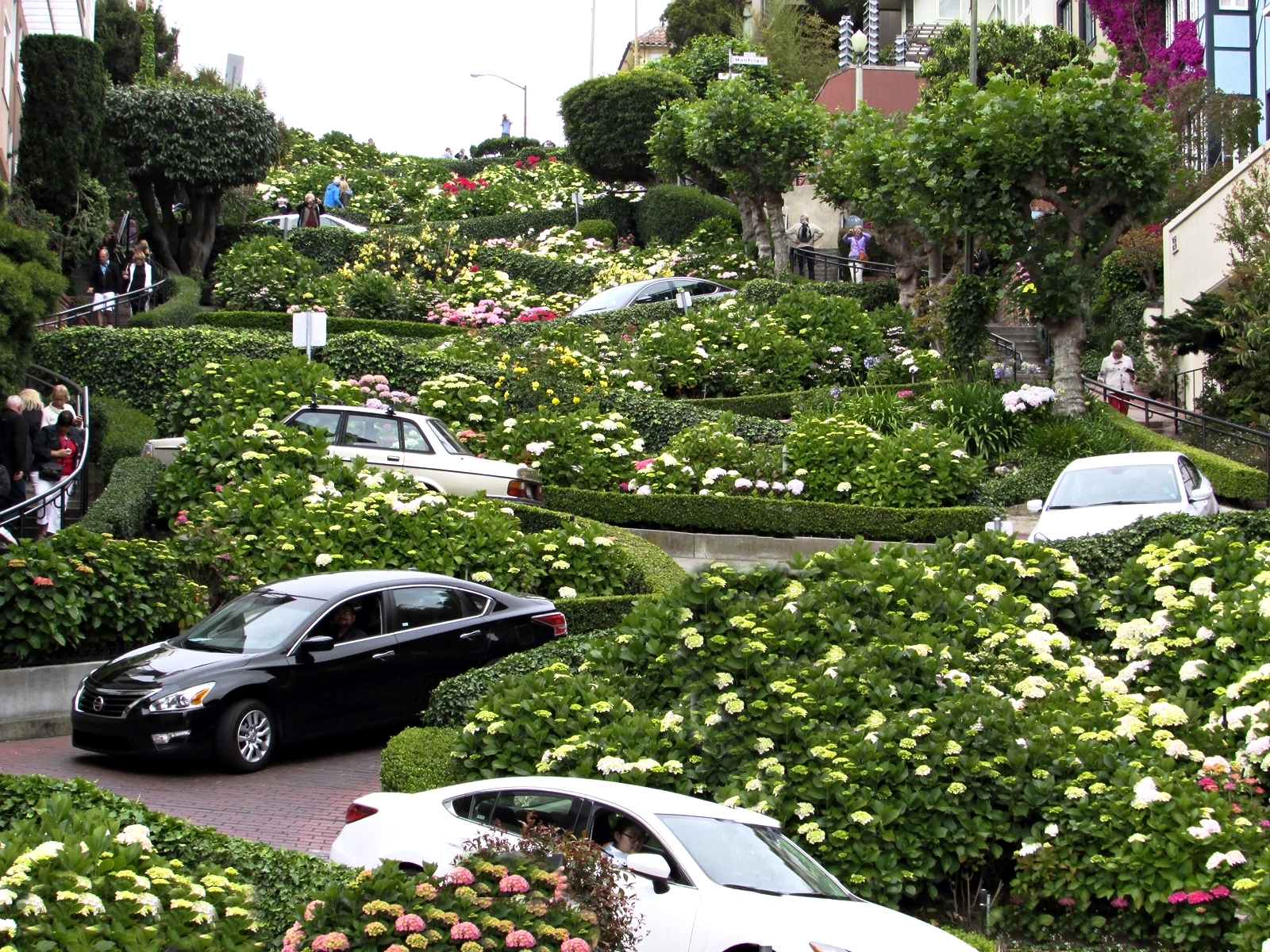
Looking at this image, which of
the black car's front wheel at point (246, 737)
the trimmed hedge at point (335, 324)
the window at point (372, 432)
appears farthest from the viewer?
the trimmed hedge at point (335, 324)

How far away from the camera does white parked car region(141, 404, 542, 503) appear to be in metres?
18.8

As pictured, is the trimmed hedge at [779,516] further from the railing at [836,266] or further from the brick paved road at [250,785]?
the railing at [836,266]

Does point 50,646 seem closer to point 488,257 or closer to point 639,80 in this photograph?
point 488,257

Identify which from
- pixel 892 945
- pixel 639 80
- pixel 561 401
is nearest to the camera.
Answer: pixel 892 945

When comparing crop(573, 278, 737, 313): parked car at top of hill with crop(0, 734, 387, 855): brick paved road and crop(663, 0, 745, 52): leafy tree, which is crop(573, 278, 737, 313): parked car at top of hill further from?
crop(663, 0, 745, 52): leafy tree

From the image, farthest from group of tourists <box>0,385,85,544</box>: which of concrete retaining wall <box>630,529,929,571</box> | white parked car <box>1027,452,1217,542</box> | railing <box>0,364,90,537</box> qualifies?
white parked car <box>1027,452,1217,542</box>

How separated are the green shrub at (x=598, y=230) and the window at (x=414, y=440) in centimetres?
2572

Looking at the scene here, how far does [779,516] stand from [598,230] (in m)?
26.7

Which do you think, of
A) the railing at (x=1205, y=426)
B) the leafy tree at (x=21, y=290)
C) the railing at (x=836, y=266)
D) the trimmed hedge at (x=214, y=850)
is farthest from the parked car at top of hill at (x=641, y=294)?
the trimmed hedge at (x=214, y=850)

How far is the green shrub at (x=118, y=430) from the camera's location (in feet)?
63.6

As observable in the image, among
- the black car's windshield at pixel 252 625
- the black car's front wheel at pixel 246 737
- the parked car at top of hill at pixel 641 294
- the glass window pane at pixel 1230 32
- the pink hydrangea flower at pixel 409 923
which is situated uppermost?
the glass window pane at pixel 1230 32

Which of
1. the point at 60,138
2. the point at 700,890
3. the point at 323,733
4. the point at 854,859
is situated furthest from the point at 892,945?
the point at 60,138

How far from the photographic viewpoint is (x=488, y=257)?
38406 millimetres

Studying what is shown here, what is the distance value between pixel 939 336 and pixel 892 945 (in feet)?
78.3
